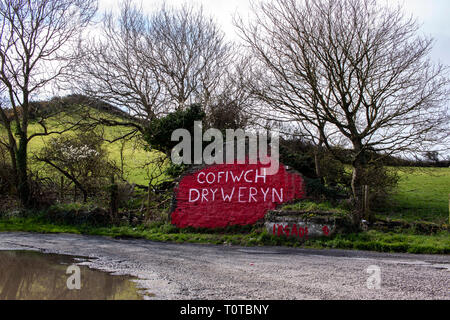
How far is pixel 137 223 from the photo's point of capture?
16594 mm

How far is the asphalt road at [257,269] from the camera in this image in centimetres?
619

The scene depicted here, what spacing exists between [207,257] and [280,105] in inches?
370

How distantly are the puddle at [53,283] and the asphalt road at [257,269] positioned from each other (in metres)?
0.38

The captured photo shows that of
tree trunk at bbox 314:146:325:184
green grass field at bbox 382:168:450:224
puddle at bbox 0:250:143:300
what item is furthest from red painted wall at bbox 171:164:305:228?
puddle at bbox 0:250:143:300

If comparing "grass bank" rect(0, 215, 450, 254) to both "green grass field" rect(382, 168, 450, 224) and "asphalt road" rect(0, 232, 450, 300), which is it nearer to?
"asphalt road" rect(0, 232, 450, 300)

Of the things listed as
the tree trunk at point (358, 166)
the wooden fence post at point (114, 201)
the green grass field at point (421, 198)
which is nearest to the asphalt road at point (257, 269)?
the wooden fence post at point (114, 201)

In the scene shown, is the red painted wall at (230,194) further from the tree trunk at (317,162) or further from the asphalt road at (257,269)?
the tree trunk at (317,162)

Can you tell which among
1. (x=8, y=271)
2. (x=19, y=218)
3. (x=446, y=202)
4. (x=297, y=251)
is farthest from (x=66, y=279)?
(x=446, y=202)

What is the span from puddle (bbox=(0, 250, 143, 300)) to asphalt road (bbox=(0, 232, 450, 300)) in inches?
14.9

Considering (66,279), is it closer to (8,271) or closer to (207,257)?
(8,271)

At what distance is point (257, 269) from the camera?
8.30 metres

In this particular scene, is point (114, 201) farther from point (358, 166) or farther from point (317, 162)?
point (358, 166)

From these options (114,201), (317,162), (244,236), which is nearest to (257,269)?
(244,236)

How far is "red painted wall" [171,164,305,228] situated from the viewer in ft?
49.6
